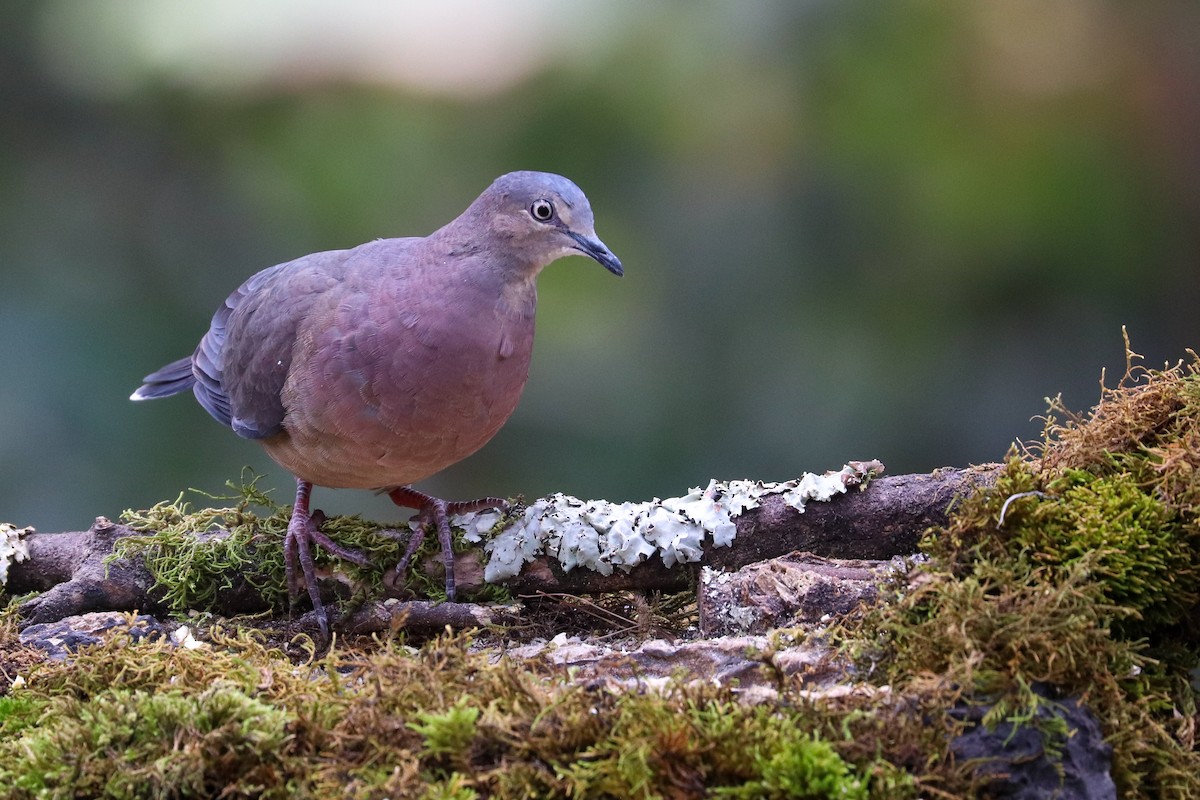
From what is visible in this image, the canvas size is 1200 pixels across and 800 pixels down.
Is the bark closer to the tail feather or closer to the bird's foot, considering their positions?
the bird's foot

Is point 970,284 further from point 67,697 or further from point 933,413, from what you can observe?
point 67,697

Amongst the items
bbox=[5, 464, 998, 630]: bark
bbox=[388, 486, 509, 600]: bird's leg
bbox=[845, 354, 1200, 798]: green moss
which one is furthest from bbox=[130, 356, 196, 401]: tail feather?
bbox=[845, 354, 1200, 798]: green moss

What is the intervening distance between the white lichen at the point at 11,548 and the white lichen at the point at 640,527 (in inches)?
56.2

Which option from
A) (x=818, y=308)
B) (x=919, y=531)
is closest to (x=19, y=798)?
(x=919, y=531)

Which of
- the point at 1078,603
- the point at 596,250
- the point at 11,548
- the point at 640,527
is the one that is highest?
the point at 596,250

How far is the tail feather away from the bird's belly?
1188mm

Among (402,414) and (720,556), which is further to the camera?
(402,414)

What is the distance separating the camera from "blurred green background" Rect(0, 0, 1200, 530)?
15.1 ft

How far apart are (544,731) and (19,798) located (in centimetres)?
92

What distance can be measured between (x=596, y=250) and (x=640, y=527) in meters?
0.84

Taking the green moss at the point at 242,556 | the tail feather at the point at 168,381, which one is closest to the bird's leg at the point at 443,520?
the green moss at the point at 242,556

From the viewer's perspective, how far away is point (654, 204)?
483 cm

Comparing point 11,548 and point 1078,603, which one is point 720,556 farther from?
point 11,548

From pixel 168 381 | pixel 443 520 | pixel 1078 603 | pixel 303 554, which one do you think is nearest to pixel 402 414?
pixel 443 520
